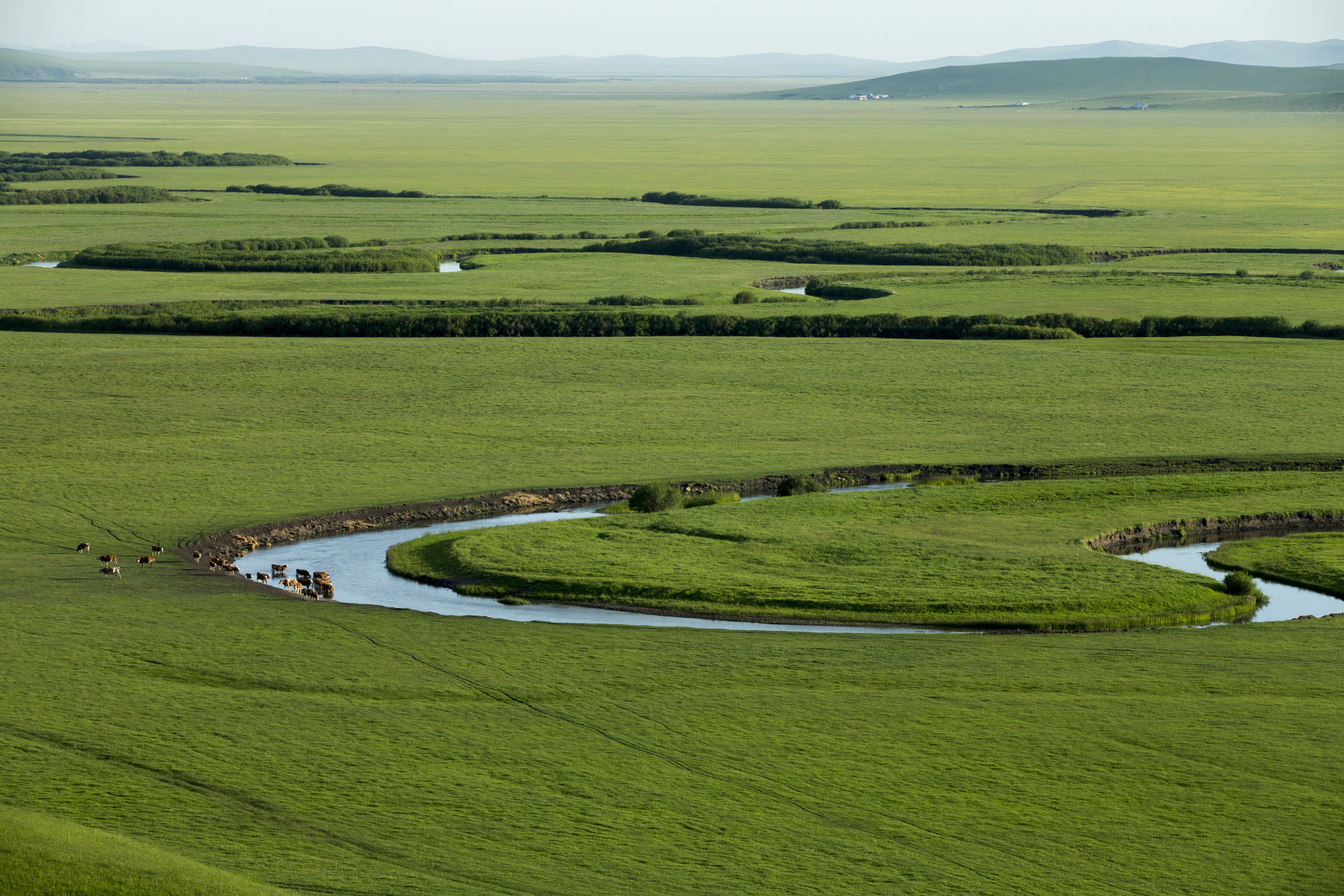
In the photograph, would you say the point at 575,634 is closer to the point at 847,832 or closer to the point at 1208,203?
the point at 847,832

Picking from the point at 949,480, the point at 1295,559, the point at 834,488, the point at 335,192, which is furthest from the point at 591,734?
the point at 335,192

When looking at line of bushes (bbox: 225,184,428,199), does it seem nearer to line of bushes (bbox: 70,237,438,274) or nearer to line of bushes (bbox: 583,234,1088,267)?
line of bushes (bbox: 70,237,438,274)

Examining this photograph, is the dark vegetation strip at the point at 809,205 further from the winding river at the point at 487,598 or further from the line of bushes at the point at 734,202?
the winding river at the point at 487,598

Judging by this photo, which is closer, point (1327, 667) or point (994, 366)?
point (1327, 667)

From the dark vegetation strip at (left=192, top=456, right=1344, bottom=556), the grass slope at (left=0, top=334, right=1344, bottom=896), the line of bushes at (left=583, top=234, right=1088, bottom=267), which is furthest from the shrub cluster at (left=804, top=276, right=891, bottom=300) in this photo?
the grass slope at (left=0, top=334, right=1344, bottom=896)

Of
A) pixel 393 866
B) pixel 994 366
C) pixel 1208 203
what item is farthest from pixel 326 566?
pixel 1208 203

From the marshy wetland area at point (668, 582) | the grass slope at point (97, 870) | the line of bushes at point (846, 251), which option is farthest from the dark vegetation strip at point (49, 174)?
the grass slope at point (97, 870)

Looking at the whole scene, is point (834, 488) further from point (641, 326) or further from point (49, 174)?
point (49, 174)
